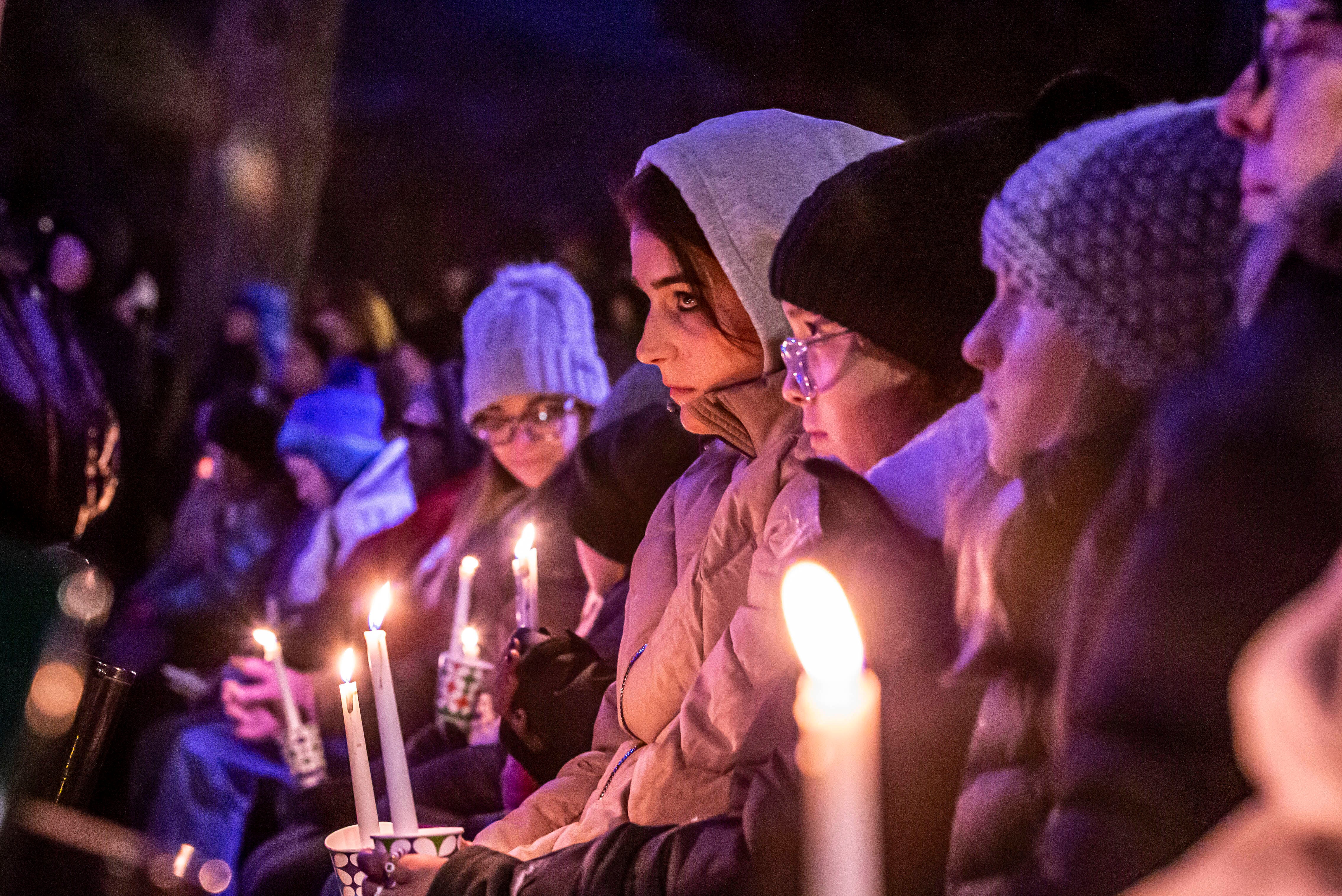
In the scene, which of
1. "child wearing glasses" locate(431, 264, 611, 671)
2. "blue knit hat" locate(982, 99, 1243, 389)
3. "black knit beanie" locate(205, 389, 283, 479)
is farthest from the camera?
"black knit beanie" locate(205, 389, 283, 479)

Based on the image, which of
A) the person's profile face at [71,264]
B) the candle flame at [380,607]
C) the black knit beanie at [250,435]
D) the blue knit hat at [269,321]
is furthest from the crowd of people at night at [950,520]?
the blue knit hat at [269,321]

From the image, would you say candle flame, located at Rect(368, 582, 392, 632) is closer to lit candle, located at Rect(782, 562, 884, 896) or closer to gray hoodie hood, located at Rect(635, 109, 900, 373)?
gray hoodie hood, located at Rect(635, 109, 900, 373)

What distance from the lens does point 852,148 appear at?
1.92 meters

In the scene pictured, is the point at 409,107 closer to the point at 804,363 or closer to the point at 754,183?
the point at 754,183

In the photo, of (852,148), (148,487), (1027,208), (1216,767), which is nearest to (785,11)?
(852,148)

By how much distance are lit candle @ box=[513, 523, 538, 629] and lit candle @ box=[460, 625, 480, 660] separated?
29cm

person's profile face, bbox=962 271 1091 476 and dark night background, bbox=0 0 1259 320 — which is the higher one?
dark night background, bbox=0 0 1259 320

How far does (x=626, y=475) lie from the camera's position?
8.23ft

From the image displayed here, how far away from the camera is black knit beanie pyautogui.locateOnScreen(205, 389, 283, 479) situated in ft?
16.3

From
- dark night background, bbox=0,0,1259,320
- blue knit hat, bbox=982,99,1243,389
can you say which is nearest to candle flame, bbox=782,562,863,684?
blue knit hat, bbox=982,99,1243,389

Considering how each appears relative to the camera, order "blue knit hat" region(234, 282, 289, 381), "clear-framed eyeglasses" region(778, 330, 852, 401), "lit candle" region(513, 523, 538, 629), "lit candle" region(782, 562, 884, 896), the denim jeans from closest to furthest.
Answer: "lit candle" region(782, 562, 884, 896), "clear-framed eyeglasses" region(778, 330, 852, 401), "lit candle" region(513, 523, 538, 629), the denim jeans, "blue knit hat" region(234, 282, 289, 381)

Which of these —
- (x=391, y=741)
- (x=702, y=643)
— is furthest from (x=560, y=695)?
(x=391, y=741)

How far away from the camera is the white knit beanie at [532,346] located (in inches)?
130

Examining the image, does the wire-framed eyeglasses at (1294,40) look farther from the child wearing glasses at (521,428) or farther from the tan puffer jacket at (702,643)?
the child wearing glasses at (521,428)
